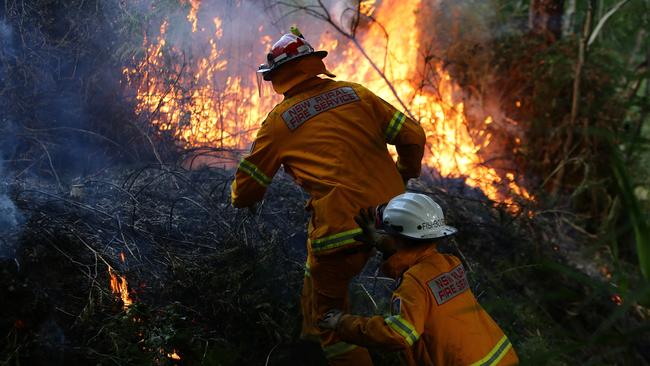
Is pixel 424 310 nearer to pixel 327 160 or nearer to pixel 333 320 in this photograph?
pixel 333 320

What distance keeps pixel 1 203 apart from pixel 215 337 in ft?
5.68

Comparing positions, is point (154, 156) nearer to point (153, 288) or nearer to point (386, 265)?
point (153, 288)

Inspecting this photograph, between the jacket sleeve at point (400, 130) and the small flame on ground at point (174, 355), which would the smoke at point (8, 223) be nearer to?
the small flame on ground at point (174, 355)

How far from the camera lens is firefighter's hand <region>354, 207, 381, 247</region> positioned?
304 centimetres

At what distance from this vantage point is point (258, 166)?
353cm

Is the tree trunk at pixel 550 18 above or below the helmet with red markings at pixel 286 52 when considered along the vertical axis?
above

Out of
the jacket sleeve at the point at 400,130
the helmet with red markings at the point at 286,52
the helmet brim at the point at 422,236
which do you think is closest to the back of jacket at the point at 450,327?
the helmet brim at the point at 422,236

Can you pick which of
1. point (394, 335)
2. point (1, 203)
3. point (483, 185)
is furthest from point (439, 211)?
point (483, 185)

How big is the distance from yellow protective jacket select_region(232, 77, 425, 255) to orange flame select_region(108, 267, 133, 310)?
1067 mm

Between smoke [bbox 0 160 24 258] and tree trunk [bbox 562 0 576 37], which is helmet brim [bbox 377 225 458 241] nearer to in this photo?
smoke [bbox 0 160 24 258]

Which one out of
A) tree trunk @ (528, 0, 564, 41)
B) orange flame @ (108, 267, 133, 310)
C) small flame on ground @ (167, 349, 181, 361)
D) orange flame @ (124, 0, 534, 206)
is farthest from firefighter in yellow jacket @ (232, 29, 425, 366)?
tree trunk @ (528, 0, 564, 41)

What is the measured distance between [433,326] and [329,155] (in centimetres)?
122

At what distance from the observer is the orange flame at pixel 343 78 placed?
661 cm

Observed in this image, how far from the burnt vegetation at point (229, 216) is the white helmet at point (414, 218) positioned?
0.52 meters
